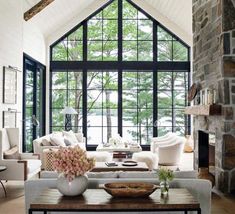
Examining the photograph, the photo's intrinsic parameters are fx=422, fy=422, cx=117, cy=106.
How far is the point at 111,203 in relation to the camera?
3.16m

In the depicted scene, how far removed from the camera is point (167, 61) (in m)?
13.7

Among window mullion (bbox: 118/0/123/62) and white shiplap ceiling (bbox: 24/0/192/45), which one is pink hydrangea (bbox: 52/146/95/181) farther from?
window mullion (bbox: 118/0/123/62)

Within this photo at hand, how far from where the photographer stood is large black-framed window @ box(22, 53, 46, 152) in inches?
426

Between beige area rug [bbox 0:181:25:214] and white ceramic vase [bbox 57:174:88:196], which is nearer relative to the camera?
white ceramic vase [bbox 57:174:88:196]

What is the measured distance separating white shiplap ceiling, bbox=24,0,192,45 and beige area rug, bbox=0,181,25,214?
525cm

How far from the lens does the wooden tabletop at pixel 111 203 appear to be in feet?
10.2

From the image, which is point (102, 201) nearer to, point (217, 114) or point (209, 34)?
point (217, 114)

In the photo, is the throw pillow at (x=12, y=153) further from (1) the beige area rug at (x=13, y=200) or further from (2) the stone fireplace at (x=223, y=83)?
(2) the stone fireplace at (x=223, y=83)

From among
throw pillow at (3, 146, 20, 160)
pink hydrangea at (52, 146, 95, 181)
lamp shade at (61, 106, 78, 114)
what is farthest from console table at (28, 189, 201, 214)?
lamp shade at (61, 106, 78, 114)

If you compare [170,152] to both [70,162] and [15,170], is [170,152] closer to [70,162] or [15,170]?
[15,170]

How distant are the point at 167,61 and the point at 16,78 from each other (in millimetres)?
5967

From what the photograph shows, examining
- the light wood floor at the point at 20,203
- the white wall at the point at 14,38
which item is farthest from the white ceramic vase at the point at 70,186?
the white wall at the point at 14,38

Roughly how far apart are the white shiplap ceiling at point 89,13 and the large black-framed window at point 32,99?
1132 millimetres

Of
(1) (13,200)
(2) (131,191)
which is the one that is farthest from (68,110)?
(2) (131,191)
